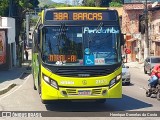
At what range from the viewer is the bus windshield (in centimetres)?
1427

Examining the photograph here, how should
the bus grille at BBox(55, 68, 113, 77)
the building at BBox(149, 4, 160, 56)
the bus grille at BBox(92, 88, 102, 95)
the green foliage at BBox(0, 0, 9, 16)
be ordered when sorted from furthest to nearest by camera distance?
the green foliage at BBox(0, 0, 9, 16) < the building at BBox(149, 4, 160, 56) < the bus grille at BBox(92, 88, 102, 95) < the bus grille at BBox(55, 68, 113, 77)

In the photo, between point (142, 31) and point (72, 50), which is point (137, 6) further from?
point (72, 50)

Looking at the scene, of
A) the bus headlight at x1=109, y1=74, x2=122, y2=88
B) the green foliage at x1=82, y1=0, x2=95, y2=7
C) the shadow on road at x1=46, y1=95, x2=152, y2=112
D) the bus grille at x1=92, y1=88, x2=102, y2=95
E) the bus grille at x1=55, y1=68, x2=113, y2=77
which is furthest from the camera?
the green foliage at x1=82, y1=0, x2=95, y2=7

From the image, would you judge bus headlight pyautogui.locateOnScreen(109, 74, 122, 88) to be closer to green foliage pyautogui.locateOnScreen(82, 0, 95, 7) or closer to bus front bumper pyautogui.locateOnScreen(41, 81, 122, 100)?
bus front bumper pyautogui.locateOnScreen(41, 81, 122, 100)

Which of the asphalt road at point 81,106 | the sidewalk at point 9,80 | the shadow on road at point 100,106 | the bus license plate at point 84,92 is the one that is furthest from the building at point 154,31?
the bus license plate at point 84,92

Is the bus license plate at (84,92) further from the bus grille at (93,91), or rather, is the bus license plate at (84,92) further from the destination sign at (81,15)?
the destination sign at (81,15)

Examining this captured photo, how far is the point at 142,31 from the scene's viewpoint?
6369 cm

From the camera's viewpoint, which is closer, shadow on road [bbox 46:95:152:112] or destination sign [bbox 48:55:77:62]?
destination sign [bbox 48:55:77:62]

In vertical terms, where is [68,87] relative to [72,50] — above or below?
below

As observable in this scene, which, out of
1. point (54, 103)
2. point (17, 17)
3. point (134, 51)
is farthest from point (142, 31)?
point (54, 103)

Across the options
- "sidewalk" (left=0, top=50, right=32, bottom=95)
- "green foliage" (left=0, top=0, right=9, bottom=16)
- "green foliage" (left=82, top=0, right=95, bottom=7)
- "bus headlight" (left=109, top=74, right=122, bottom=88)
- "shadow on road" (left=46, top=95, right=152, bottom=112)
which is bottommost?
"sidewalk" (left=0, top=50, right=32, bottom=95)

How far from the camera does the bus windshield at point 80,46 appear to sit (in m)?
14.3

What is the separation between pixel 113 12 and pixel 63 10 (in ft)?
5.73

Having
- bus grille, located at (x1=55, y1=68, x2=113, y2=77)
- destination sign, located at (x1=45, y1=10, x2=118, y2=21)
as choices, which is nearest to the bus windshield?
bus grille, located at (x1=55, y1=68, x2=113, y2=77)
